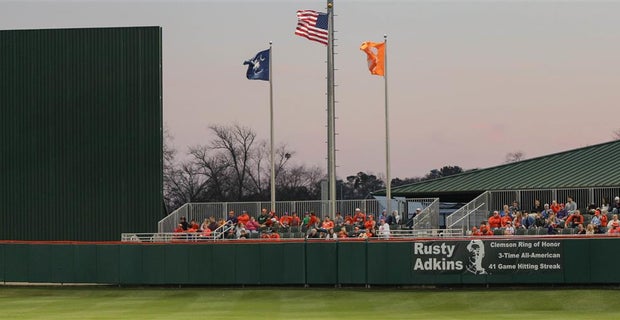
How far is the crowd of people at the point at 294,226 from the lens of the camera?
39281 mm

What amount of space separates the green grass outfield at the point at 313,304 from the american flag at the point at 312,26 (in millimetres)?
10029

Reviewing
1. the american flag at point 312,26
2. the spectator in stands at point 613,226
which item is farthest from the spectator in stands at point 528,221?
the american flag at point 312,26

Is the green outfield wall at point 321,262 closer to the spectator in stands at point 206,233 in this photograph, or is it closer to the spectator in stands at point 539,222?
the spectator in stands at point 206,233

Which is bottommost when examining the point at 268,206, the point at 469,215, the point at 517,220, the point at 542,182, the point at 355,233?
the point at 355,233

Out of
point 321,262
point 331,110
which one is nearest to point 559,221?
point 321,262

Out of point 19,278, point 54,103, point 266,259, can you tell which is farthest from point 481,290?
point 54,103

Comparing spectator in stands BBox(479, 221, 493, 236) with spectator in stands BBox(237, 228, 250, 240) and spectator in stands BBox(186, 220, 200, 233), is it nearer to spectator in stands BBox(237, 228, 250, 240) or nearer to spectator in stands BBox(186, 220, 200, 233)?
spectator in stands BBox(237, 228, 250, 240)

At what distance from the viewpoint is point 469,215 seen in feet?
136

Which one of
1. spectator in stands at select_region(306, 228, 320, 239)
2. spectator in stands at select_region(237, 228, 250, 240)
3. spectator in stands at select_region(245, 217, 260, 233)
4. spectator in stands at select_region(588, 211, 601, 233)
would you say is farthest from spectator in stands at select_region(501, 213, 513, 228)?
spectator in stands at select_region(245, 217, 260, 233)

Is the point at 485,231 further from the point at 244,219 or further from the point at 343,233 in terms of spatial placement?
the point at 244,219

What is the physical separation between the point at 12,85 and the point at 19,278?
939 centimetres

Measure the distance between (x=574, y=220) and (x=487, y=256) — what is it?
10.8 ft

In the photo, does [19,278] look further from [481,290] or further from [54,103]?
[481,290]

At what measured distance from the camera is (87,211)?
46.8 metres
